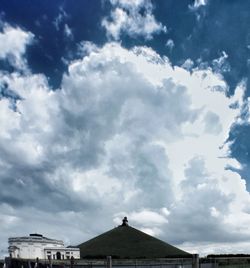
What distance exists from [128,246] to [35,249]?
37.8 meters

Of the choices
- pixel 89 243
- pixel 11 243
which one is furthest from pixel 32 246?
pixel 89 243

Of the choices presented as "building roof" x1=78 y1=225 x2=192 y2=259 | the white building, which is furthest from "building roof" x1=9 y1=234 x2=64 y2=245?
"building roof" x1=78 y1=225 x2=192 y2=259

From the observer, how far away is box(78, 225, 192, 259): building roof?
124713 mm

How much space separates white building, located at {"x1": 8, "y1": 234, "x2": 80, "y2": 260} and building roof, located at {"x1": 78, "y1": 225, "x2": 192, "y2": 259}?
58.6 feet

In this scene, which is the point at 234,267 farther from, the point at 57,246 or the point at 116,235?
the point at 116,235

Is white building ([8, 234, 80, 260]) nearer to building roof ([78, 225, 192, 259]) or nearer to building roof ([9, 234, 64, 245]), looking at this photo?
building roof ([9, 234, 64, 245])

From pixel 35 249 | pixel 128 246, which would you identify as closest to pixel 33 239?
pixel 35 249

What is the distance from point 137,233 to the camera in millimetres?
141250

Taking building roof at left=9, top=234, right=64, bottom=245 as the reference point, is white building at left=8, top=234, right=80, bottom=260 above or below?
below

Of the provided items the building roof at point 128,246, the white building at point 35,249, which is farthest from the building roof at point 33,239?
the building roof at point 128,246

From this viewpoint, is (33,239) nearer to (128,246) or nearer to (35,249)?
(35,249)

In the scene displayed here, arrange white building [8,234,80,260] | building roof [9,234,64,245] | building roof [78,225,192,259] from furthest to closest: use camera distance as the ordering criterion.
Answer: building roof [78,225,192,259], building roof [9,234,64,245], white building [8,234,80,260]

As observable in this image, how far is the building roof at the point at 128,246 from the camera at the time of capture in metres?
125

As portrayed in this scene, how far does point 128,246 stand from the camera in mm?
131500
